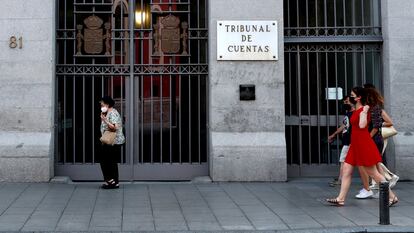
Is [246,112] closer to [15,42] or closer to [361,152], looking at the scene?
[361,152]

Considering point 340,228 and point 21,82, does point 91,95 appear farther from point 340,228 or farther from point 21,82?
point 340,228

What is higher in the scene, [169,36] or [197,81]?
[169,36]

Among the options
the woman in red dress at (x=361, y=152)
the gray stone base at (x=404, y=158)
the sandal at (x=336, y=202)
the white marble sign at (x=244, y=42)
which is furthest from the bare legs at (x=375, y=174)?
the white marble sign at (x=244, y=42)

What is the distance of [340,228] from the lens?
23.0 feet

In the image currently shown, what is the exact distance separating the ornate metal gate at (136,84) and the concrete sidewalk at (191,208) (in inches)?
31.0

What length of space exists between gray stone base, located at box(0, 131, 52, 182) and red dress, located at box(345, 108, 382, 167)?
20.3 feet

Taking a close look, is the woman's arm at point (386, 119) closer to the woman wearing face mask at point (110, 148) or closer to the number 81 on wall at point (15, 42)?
the woman wearing face mask at point (110, 148)

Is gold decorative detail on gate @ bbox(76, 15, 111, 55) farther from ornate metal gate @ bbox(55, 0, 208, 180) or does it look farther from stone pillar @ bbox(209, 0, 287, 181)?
stone pillar @ bbox(209, 0, 287, 181)

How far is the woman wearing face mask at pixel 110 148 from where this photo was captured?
10.3 meters

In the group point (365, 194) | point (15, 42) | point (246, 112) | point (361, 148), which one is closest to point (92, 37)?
point (15, 42)

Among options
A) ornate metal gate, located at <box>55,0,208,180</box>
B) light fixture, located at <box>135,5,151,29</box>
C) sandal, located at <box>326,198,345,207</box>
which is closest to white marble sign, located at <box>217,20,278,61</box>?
ornate metal gate, located at <box>55,0,208,180</box>

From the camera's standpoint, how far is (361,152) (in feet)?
27.9

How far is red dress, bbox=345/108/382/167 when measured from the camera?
27.7ft

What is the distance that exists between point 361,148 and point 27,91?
6906 millimetres
